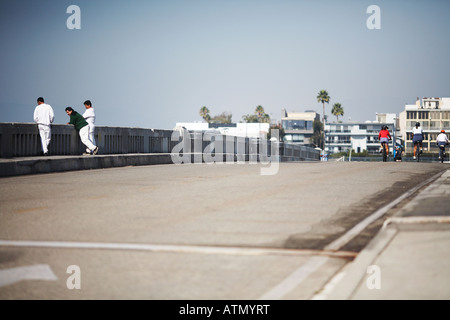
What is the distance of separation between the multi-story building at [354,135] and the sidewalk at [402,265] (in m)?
177

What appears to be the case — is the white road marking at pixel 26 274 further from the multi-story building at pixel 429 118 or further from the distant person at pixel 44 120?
the multi-story building at pixel 429 118

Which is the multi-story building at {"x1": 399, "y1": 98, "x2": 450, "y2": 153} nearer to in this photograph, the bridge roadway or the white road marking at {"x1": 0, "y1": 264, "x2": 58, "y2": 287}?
the bridge roadway

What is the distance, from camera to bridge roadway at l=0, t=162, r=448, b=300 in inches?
213

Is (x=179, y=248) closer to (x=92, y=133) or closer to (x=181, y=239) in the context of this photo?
(x=181, y=239)

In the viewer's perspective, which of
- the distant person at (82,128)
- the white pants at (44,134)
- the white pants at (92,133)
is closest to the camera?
the white pants at (44,134)

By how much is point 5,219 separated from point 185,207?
263 centimetres

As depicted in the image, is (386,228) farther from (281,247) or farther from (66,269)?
(66,269)

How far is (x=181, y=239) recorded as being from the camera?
7.43 m

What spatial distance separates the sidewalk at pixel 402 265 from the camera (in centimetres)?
502
